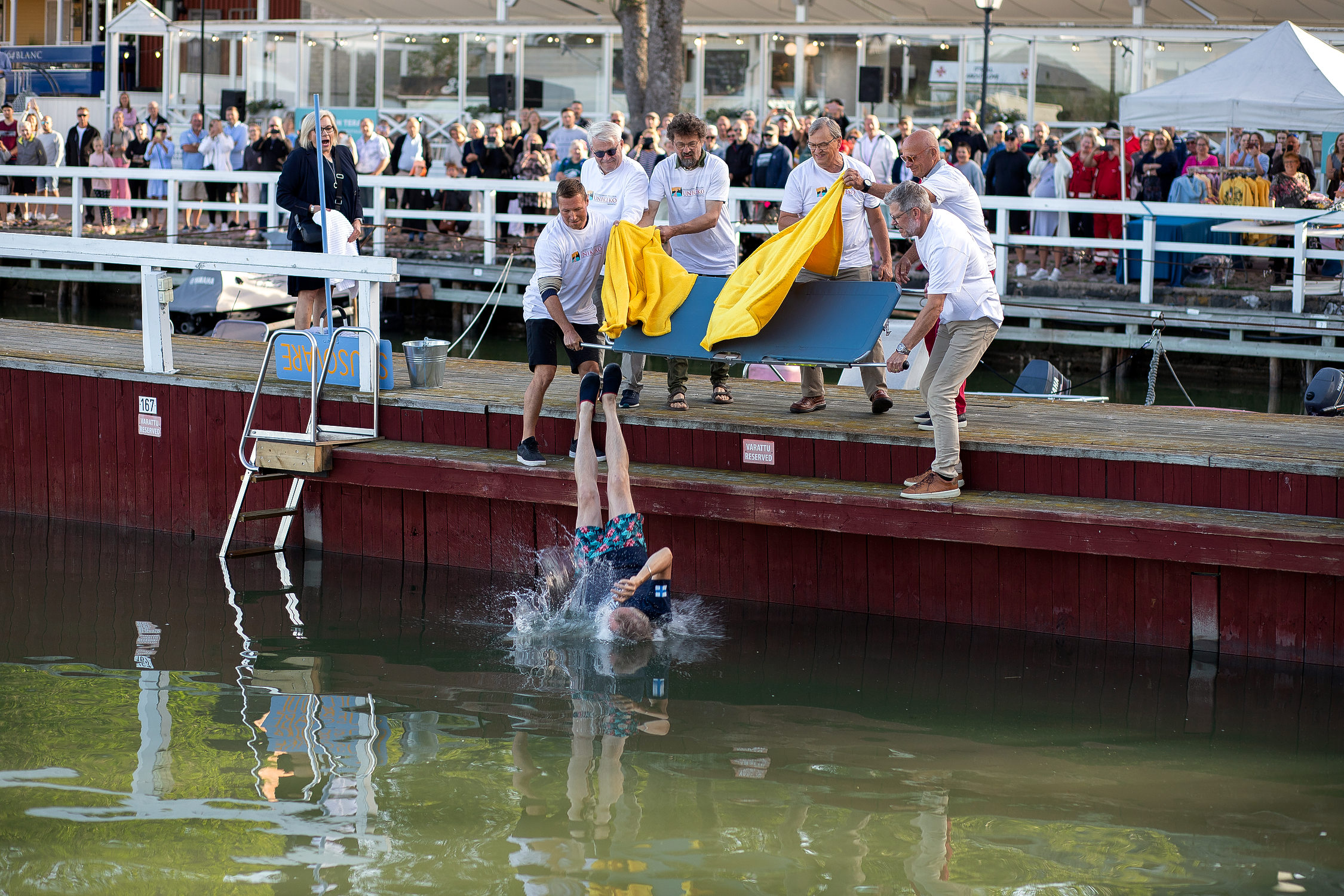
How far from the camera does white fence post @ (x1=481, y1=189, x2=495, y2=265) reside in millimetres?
17500

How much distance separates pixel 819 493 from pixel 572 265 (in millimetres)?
1897

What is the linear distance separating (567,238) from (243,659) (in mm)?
2793

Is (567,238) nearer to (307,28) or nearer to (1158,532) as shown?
(1158,532)

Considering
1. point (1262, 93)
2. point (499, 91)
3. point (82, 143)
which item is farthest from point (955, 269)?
point (499, 91)

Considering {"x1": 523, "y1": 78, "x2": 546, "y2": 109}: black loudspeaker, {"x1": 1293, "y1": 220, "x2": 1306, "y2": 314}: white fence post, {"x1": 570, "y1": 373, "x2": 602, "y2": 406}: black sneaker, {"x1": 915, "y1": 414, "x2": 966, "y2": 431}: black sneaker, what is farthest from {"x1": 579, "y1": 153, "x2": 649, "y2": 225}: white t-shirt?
{"x1": 523, "y1": 78, "x2": 546, "y2": 109}: black loudspeaker

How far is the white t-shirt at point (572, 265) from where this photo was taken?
813cm

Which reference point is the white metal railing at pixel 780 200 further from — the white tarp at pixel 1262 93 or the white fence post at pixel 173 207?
the white tarp at pixel 1262 93

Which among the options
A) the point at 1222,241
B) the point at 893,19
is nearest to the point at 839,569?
the point at 1222,241

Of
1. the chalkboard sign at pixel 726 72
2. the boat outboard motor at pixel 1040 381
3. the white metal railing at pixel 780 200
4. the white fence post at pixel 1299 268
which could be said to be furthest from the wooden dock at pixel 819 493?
the chalkboard sign at pixel 726 72

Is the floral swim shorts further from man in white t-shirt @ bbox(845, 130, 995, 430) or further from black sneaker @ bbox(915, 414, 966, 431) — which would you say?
man in white t-shirt @ bbox(845, 130, 995, 430)

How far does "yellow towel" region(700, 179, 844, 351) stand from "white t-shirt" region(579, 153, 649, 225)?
2.44ft

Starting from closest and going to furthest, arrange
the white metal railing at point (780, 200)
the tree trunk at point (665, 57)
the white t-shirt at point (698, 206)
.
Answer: the white t-shirt at point (698, 206) → the white metal railing at point (780, 200) → the tree trunk at point (665, 57)

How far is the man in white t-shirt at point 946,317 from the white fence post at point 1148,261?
7749mm

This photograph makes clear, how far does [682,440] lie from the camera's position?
27.6 feet
